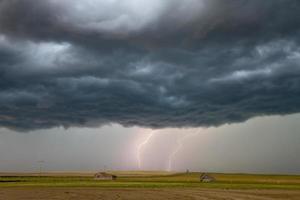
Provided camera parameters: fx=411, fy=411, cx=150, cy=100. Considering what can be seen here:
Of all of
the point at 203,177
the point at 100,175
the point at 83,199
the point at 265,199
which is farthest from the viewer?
the point at 100,175

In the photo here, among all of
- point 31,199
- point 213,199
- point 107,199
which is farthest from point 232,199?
point 31,199

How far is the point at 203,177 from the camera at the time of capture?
175 m

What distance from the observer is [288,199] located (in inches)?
2603

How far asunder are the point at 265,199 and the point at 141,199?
1988cm

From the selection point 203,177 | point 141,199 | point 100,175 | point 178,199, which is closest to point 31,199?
point 141,199

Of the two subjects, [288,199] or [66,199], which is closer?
[66,199]

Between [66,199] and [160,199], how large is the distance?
1356 cm

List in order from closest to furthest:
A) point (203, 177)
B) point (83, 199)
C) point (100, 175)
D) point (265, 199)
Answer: point (83, 199) < point (265, 199) < point (203, 177) < point (100, 175)

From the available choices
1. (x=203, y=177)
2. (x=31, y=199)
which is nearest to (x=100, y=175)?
(x=203, y=177)

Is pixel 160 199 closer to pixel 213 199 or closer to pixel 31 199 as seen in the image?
pixel 213 199

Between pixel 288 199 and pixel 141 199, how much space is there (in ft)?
80.8

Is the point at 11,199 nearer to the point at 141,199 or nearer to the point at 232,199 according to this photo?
the point at 141,199

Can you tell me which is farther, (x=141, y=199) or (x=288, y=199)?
(x=288, y=199)

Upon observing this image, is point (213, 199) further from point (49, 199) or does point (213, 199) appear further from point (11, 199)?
point (11, 199)
